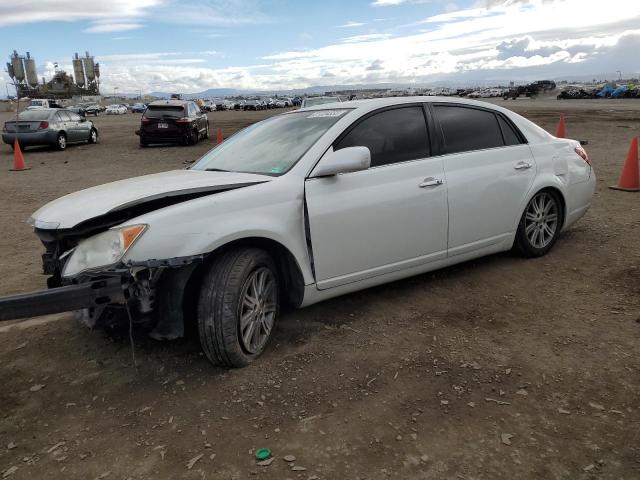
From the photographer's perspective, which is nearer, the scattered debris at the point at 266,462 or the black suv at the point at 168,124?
the scattered debris at the point at 266,462

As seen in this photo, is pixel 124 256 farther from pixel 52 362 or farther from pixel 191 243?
pixel 52 362

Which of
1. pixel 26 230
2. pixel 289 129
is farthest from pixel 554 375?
pixel 26 230

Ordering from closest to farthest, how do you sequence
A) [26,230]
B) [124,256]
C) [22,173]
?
[124,256], [26,230], [22,173]

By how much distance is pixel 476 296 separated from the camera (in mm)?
4492

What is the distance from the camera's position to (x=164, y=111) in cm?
1916

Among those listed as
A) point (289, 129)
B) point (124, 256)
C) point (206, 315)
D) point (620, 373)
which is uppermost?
Answer: point (289, 129)

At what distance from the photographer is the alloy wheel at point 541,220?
514 centimetres

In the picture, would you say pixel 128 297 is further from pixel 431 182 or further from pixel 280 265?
pixel 431 182

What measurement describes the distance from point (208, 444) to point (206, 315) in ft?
2.41

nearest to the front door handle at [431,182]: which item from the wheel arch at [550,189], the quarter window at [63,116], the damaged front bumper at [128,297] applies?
the wheel arch at [550,189]

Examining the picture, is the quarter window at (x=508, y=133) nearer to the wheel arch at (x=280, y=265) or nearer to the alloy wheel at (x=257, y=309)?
the wheel arch at (x=280, y=265)

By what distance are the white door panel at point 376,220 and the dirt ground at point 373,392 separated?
0.45 meters

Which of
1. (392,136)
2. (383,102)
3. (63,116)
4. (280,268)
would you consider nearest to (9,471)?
(280,268)

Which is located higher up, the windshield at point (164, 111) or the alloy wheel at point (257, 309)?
the windshield at point (164, 111)
